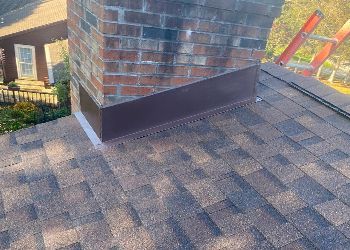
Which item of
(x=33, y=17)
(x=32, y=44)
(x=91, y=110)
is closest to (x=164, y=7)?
(x=91, y=110)

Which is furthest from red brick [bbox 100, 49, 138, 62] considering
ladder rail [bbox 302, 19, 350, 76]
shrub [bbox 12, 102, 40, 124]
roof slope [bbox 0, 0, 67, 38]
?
roof slope [bbox 0, 0, 67, 38]

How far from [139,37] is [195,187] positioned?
1.21 metres

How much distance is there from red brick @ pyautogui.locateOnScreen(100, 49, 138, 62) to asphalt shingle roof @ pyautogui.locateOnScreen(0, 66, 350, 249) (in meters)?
0.73

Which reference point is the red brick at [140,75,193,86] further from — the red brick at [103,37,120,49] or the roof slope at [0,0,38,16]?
the roof slope at [0,0,38,16]

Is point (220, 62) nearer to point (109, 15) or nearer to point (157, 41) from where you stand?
point (157, 41)

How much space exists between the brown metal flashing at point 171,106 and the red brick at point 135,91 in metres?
0.05

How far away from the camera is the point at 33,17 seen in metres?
19.5

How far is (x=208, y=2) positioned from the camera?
2.57m

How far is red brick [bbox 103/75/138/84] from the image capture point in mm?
2547

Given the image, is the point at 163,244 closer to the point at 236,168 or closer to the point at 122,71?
the point at 236,168

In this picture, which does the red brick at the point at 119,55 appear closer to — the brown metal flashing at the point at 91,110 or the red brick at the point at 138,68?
the red brick at the point at 138,68

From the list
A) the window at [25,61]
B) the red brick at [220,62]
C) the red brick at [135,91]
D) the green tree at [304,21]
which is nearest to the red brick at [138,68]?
the red brick at [135,91]

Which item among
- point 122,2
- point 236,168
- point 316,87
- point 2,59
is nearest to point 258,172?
point 236,168

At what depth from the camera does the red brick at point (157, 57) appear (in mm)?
2564
